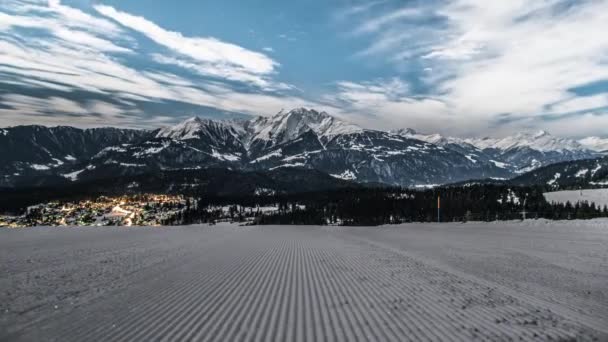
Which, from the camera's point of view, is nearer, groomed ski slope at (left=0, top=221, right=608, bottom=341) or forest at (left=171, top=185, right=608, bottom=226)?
groomed ski slope at (left=0, top=221, right=608, bottom=341)

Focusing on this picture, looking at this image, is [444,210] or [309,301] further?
[444,210]

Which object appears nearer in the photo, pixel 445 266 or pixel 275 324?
pixel 275 324

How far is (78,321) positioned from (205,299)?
3878 mm

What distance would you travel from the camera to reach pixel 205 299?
1298 cm

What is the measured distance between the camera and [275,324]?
32.1 feet

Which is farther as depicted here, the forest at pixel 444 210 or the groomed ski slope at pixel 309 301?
the forest at pixel 444 210

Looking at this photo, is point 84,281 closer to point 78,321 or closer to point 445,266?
point 78,321

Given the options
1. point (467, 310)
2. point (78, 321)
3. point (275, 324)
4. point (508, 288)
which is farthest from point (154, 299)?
point (508, 288)

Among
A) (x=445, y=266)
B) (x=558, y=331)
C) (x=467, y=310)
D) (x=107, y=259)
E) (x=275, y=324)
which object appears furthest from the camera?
(x=107, y=259)

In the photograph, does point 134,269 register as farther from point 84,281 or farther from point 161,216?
point 161,216

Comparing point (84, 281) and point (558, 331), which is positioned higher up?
point (558, 331)

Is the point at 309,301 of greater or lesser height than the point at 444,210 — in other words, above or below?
below

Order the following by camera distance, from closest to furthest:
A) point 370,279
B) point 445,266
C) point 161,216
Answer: point 370,279
point 445,266
point 161,216

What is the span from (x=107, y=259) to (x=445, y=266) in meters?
22.2
